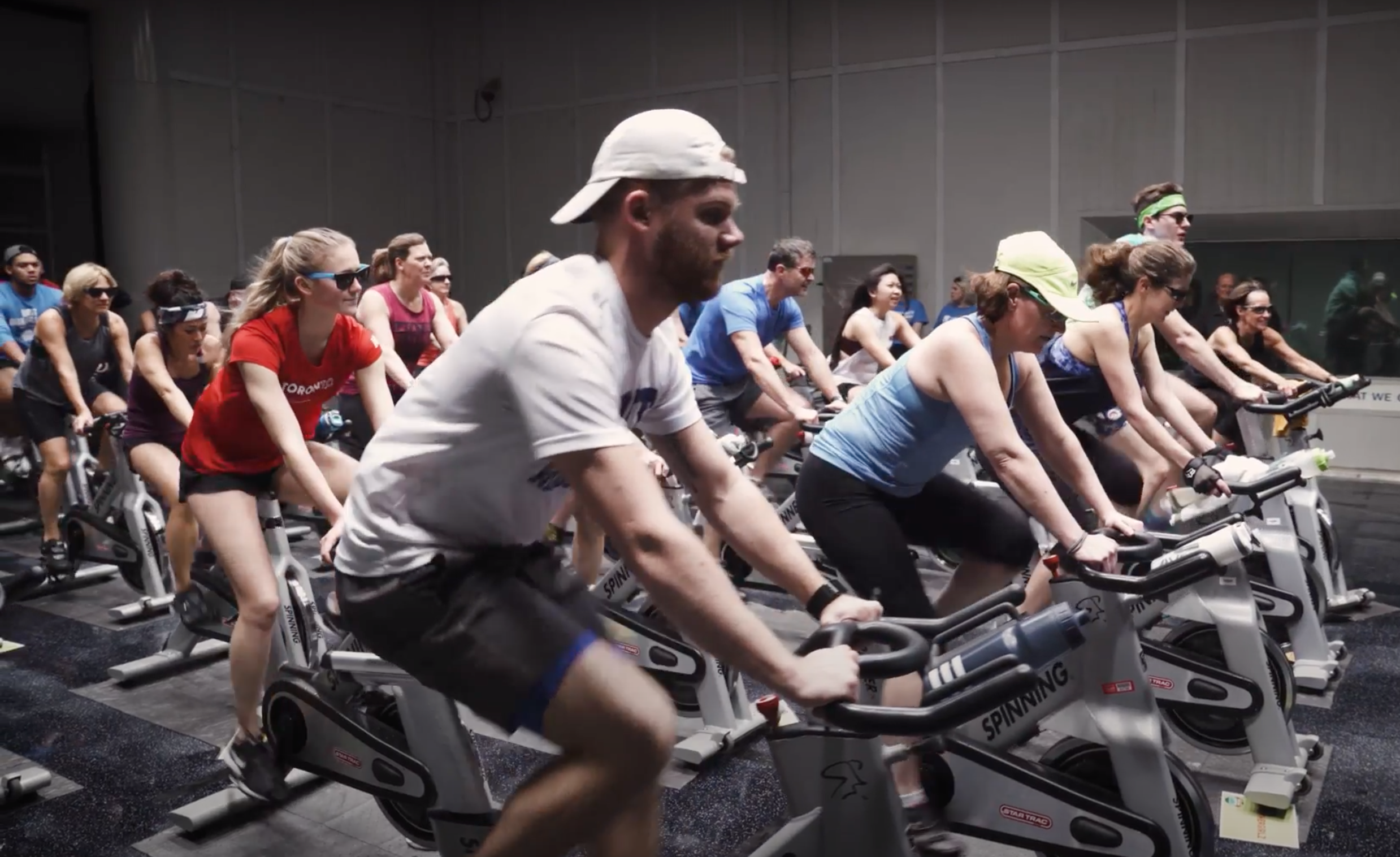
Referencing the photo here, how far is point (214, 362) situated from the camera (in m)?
4.72

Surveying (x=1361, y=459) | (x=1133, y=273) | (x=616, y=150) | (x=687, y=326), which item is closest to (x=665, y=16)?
(x=687, y=326)

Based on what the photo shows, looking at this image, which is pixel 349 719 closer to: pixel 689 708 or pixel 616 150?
pixel 689 708

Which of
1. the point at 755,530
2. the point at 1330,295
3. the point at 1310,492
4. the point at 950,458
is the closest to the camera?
the point at 755,530

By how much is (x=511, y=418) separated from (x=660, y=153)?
1.29 feet

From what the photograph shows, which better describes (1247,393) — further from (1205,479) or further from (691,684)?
(691,684)

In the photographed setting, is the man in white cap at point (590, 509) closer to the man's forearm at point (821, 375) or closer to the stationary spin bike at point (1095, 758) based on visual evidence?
the stationary spin bike at point (1095, 758)

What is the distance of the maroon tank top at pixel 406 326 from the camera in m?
5.18

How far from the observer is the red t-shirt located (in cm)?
289

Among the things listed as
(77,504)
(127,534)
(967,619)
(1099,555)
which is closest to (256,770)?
(967,619)

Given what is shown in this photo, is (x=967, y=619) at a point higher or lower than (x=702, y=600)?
lower

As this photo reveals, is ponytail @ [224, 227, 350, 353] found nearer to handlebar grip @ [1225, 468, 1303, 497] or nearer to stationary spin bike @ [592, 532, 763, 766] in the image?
stationary spin bike @ [592, 532, 763, 766]

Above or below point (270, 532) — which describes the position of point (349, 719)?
below

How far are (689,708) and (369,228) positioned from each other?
34.0ft

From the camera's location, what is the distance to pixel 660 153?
142 centimetres
